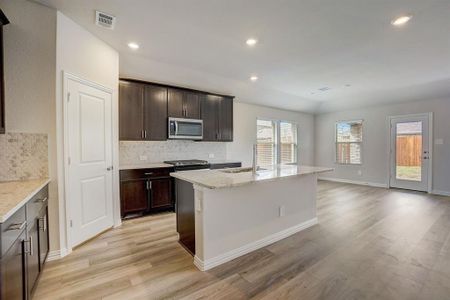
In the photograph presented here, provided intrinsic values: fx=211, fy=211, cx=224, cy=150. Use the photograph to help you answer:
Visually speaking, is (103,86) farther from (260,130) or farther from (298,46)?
(260,130)

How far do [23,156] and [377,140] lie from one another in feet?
25.3

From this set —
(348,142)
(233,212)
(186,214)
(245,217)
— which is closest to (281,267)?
(245,217)

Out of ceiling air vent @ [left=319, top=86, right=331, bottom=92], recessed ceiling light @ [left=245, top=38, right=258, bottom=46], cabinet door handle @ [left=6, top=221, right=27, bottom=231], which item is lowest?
cabinet door handle @ [left=6, top=221, right=27, bottom=231]

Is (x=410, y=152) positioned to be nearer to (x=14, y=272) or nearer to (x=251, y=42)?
(x=251, y=42)

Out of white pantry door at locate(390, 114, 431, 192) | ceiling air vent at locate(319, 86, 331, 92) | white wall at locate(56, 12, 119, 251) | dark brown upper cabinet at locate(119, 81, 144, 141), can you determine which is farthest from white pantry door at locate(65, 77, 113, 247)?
white pantry door at locate(390, 114, 431, 192)

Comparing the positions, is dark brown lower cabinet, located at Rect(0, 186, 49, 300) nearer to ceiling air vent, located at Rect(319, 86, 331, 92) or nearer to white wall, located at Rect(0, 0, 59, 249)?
white wall, located at Rect(0, 0, 59, 249)

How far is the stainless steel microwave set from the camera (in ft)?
13.6

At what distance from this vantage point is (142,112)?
3859 millimetres

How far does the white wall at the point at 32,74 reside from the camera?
2066mm

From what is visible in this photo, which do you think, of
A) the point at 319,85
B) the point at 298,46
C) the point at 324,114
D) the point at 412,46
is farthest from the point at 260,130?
the point at 412,46

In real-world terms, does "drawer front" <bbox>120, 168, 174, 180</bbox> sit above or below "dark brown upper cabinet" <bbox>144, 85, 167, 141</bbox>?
below

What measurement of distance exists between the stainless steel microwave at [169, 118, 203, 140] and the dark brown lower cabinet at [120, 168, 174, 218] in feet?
2.45

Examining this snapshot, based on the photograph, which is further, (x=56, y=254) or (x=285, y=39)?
(x=285, y=39)

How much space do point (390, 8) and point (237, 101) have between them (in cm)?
375
